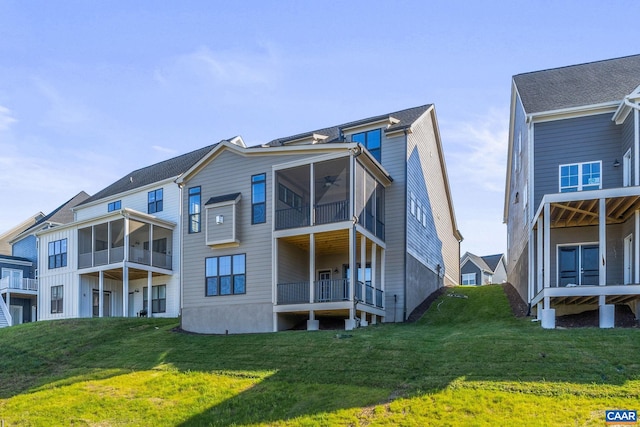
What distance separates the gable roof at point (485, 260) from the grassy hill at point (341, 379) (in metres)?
34.0

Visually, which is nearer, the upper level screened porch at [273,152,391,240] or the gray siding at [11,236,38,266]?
the upper level screened porch at [273,152,391,240]

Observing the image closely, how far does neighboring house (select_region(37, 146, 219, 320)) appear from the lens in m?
28.3

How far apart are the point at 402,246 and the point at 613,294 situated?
8121mm

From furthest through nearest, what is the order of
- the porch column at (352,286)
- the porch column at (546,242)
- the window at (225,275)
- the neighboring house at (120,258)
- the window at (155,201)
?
1. the window at (155,201)
2. the neighboring house at (120,258)
3. the window at (225,275)
4. the porch column at (352,286)
5. the porch column at (546,242)

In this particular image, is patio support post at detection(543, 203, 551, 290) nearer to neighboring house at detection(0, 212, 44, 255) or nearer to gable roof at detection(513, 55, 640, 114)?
gable roof at detection(513, 55, 640, 114)

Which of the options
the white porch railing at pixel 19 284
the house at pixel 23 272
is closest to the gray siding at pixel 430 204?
the house at pixel 23 272

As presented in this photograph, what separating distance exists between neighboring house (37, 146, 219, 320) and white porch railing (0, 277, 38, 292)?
3.36 meters

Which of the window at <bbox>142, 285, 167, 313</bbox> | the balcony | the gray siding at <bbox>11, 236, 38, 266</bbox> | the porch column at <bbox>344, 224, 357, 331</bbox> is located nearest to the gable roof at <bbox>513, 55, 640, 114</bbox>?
the porch column at <bbox>344, 224, 357, 331</bbox>

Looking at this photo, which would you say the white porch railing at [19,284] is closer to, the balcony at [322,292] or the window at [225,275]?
the window at [225,275]

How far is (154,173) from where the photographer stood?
33656 mm

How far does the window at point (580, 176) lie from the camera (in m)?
19.2

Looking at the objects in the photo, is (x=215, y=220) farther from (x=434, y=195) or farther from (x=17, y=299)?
(x=17, y=299)

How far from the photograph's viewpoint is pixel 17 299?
118 feet

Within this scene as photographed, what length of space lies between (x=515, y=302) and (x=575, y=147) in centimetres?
660
